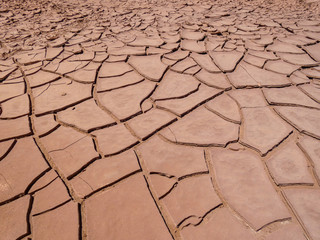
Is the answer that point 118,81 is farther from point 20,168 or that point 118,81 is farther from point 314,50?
point 314,50

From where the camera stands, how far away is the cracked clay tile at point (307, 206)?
101 cm

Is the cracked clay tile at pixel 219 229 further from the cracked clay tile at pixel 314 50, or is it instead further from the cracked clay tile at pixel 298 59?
the cracked clay tile at pixel 314 50

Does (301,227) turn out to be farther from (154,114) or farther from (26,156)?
(26,156)

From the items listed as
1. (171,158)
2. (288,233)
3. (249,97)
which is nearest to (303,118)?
(249,97)

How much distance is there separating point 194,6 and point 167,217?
12.9 ft

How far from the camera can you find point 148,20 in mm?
3393

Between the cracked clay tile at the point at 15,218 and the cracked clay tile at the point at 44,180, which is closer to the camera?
the cracked clay tile at the point at 15,218

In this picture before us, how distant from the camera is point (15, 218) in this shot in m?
1.06

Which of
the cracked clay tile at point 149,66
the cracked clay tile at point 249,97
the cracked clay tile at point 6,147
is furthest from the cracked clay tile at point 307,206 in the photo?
the cracked clay tile at point 6,147

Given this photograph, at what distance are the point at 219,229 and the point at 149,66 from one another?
162 centimetres

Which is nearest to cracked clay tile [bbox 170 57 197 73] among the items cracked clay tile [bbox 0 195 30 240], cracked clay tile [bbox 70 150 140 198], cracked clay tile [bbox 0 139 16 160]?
cracked clay tile [bbox 70 150 140 198]

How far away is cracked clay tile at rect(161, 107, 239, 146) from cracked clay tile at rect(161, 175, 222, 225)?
30cm

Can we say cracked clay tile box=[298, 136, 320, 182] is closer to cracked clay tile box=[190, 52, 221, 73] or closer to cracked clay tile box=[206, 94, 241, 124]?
cracked clay tile box=[206, 94, 241, 124]

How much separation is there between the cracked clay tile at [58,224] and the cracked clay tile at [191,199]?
16.9 inches
